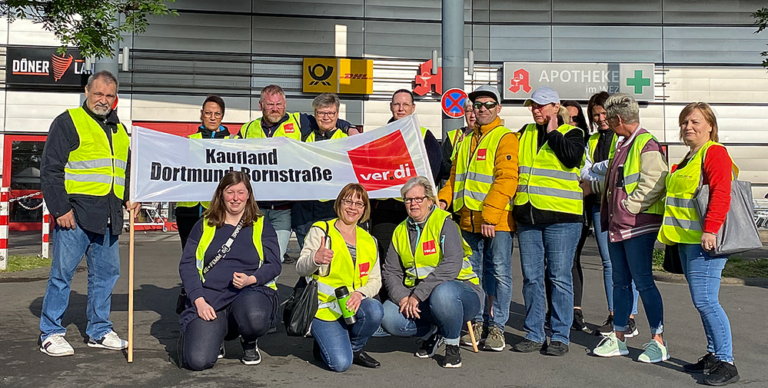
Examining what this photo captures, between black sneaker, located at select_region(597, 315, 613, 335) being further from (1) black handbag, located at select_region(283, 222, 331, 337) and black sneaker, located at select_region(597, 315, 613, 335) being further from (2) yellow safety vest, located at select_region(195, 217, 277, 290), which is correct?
(2) yellow safety vest, located at select_region(195, 217, 277, 290)

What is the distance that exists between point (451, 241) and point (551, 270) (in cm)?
86

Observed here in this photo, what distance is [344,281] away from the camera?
5.34 m

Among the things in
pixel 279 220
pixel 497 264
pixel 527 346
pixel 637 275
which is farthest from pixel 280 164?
pixel 637 275

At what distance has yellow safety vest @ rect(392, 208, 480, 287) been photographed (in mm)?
5461

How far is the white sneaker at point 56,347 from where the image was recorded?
534cm

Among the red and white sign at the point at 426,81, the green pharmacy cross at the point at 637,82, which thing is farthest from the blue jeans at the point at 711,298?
the green pharmacy cross at the point at 637,82

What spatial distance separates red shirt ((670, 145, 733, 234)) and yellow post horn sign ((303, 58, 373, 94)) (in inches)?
632

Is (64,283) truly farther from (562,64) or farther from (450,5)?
(562,64)

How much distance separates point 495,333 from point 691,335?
191cm

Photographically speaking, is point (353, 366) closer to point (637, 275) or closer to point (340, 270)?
point (340, 270)

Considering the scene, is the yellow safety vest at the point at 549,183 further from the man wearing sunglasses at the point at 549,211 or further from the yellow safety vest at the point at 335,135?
the yellow safety vest at the point at 335,135

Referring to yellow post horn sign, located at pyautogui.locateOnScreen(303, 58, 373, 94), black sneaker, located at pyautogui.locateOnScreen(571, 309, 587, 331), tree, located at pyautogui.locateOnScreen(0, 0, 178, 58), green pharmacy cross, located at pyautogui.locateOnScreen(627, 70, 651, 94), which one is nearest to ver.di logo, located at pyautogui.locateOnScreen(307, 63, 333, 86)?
yellow post horn sign, located at pyautogui.locateOnScreen(303, 58, 373, 94)

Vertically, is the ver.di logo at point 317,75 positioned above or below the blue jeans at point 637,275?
above

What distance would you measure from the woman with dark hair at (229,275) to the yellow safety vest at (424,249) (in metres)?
0.93
